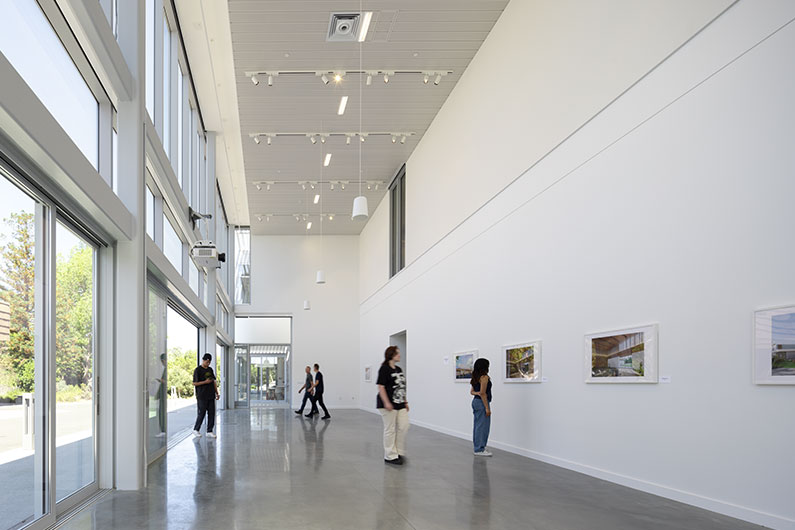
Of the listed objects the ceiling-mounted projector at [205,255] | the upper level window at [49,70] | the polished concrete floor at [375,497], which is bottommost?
the polished concrete floor at [375,497]

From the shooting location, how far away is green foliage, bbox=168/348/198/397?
37.6 ft

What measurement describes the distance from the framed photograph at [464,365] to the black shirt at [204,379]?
4.31 meters

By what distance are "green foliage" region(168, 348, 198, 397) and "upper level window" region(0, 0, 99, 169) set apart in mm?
5733

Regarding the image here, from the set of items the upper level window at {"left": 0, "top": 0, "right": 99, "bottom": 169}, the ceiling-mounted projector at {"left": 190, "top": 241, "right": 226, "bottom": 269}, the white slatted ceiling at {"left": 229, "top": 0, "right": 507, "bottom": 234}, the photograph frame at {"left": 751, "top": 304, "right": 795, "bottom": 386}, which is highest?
the white slatted ceiling at {"left": 229, "top": 0, "right": 507, "bottom": 234}

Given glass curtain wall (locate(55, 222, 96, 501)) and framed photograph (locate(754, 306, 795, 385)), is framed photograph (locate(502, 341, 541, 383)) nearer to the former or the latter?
framed photograph (locate(754, 306, 795, 385))

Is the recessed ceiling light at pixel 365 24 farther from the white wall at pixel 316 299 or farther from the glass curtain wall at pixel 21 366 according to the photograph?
the white wall at pixel 316 299

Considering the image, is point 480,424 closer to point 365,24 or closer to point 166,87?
point 365,24

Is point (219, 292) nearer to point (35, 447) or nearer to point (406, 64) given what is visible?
point (406, 64)

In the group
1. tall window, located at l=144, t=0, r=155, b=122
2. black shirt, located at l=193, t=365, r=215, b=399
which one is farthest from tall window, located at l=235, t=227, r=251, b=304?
tall window, located at l=144, t=0, r=155, b=122

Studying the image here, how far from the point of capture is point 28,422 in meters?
4.27

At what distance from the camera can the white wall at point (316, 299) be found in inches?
1029

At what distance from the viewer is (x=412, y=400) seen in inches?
646

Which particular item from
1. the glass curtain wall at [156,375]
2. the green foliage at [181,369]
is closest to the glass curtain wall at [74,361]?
the glass curtain wall at [156,375]

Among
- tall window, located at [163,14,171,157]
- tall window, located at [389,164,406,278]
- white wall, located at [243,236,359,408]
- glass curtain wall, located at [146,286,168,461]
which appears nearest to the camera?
glass curtain wall, located at [146,286,168,461]
